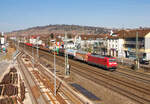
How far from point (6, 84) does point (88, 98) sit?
1527 cm

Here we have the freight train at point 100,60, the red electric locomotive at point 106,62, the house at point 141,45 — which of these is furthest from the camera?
the house at point 141,45

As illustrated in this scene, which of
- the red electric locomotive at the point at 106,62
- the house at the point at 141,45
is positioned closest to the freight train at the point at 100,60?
the red electric locomotive at the point at 106,62

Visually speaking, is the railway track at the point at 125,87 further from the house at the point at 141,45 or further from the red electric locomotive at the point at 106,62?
the house at the point at 141,45

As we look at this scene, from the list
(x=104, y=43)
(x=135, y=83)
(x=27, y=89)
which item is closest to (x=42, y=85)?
(x=27, y=89)

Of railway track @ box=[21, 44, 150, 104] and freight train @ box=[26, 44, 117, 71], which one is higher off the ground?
freight train @ box=[26, 44, 117, 71]

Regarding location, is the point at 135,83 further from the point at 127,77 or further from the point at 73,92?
the point at 73,92

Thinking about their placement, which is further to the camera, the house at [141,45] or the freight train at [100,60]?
the house at [141,45]

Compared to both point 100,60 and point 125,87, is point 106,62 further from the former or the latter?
point 125,87

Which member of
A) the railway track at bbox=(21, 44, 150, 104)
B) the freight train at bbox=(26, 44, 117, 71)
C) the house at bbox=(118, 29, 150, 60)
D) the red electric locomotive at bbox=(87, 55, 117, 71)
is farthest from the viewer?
the house at bbox=(118, 29, 150, 60)

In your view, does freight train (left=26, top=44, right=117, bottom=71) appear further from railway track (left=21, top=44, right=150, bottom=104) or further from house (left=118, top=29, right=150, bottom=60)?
house (left=118, top=29, right=150, bottom=60)

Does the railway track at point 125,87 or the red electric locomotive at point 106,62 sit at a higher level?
the red electric locomotive at point 106,62

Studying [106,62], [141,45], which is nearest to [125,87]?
[106,62]

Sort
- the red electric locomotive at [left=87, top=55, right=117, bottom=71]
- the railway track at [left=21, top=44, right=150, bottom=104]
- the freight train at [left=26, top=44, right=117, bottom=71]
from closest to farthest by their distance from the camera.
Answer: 1. the railway track at [left=21, top=44, right=150, bottom=104]
2. the red electric locomotive at [left=87, top=55, right=117, bottom=71]
3. the freight train at [left=26, top=44, right=117, bottom=71]

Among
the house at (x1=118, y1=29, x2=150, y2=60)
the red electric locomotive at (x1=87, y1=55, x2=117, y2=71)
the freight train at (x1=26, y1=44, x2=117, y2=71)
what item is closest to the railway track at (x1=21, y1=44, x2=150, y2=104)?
the red electric locomotive at (x1=87, y1=55, x2=117, y2=71)
